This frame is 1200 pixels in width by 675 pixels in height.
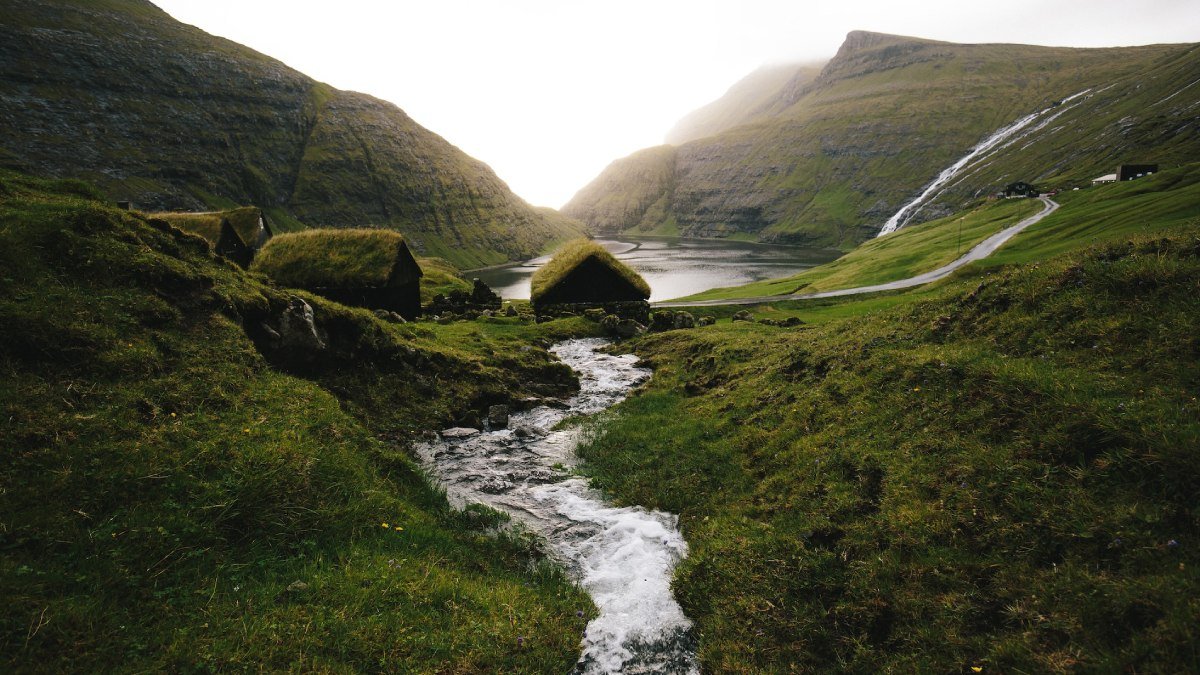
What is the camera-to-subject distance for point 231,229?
46969 millimetres

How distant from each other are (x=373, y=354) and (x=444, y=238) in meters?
197

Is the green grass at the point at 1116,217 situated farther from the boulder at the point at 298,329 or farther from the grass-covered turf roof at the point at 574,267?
the boulder at the point at 298,329

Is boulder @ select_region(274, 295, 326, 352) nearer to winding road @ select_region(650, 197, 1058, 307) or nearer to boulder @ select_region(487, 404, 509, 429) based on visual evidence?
boulder @ select_region(487, 404, 509, 429)

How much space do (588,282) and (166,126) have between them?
184598 millimetres

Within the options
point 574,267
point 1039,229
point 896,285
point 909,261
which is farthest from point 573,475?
point 909,261

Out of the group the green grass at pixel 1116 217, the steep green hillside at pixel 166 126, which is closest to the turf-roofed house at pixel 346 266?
the green grass at pixel 1116 217

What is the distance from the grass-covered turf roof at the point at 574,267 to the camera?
4419 centimetres

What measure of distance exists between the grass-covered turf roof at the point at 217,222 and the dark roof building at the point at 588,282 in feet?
97.9

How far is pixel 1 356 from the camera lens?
6.97 metres

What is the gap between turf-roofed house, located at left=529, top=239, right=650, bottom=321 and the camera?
4412 centimetres

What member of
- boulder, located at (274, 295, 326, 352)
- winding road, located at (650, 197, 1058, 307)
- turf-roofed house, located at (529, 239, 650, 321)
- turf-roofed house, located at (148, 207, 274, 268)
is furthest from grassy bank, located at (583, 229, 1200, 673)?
turf-roofed house, located at (148, 207, 274, 268)

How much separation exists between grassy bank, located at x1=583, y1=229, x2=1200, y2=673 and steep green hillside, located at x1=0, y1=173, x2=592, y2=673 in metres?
3.52

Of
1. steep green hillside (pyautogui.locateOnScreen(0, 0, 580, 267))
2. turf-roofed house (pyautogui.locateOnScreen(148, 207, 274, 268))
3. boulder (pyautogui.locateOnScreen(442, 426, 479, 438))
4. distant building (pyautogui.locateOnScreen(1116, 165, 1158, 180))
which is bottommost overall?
boulder (pyautogui.locateOnScreen(442, 426, 479, 438))

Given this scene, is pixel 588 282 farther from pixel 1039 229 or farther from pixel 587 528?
pixel 1039 229
